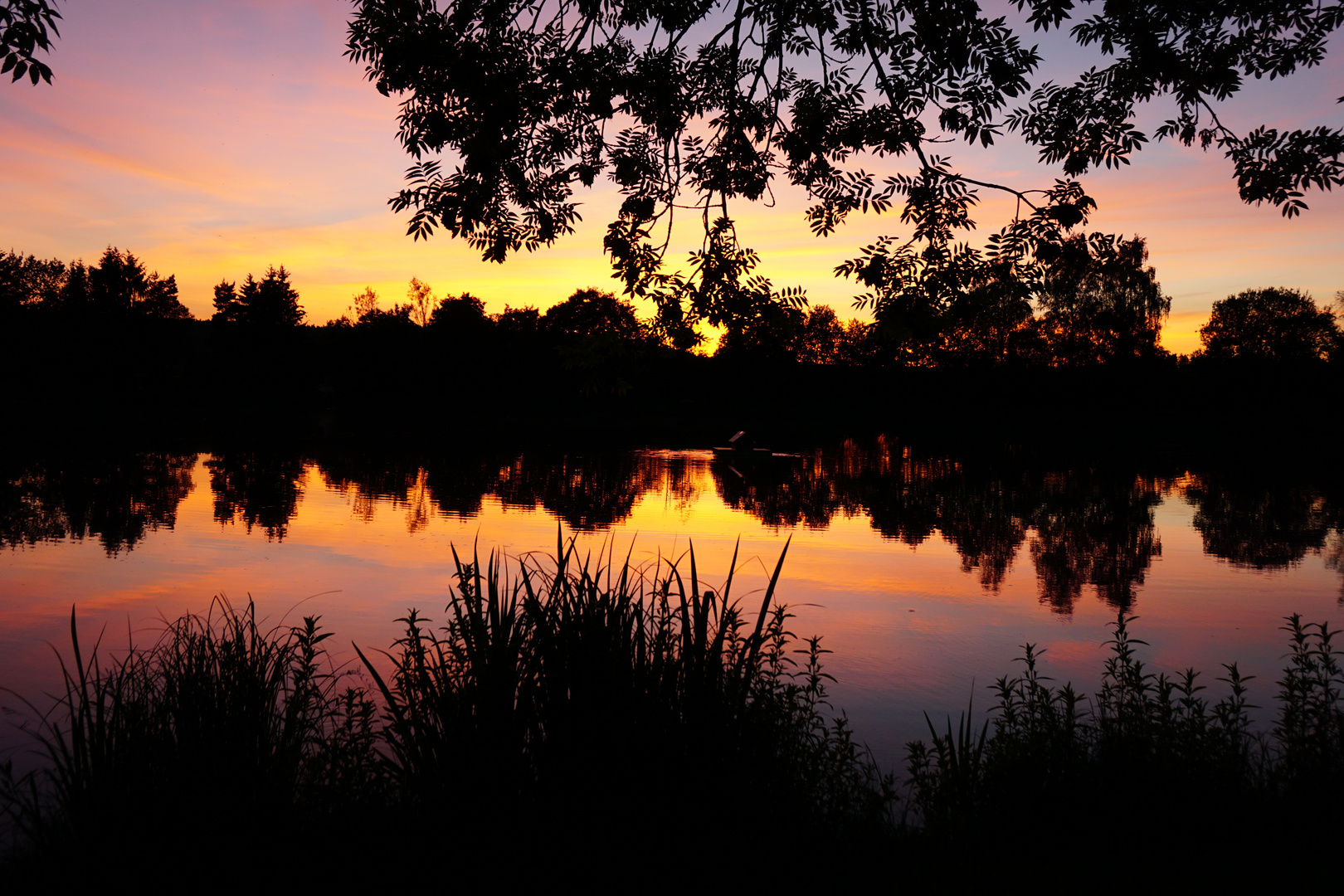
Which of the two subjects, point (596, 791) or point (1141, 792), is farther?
point (1141, 792)

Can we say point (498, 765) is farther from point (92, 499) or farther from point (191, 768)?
point (92, 499)

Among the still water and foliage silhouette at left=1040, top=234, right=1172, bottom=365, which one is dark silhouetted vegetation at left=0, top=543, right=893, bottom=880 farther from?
foliage silhouette at left=1040, top=234, right=1172, bottom=365

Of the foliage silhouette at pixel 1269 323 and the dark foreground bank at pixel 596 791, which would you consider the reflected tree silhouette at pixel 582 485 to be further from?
the foliage silhouette at pixel 1269 323

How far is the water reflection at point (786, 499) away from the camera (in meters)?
15.3

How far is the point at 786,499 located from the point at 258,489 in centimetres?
1259

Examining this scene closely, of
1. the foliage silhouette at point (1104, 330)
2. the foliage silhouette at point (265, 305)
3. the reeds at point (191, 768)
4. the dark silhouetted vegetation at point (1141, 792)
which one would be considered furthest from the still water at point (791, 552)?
the foliage silhouette at point (265, 305)

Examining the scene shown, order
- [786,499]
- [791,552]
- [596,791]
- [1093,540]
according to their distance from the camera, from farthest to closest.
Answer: [786,499]
[1093,540]
[791,552]
[596,791]

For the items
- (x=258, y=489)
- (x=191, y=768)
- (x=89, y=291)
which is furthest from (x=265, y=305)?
(x=191, y=768)

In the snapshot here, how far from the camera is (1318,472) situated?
31531mm

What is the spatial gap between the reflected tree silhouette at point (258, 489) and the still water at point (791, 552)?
0.13 metres

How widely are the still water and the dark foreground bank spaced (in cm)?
189

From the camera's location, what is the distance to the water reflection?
15289 mm

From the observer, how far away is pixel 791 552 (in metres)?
15.0

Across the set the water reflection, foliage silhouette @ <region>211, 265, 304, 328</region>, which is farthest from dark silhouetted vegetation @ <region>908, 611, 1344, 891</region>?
foliage silhouette @ <region>211, 265, 304, 328</region>
